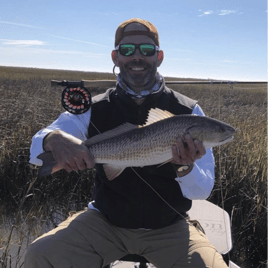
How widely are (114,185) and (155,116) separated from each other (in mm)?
885

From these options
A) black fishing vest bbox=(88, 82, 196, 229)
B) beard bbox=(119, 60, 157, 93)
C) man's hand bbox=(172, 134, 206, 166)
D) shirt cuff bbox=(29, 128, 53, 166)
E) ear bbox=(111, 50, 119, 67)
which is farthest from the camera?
ear bbox=(111, 50, 119, 67)

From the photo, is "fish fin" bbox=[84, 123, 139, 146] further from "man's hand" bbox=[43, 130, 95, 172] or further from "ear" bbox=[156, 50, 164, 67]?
"ear" bbox=[156, 50, 164, 67]

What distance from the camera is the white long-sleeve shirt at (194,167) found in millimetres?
2875

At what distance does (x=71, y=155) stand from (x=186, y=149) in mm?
1002

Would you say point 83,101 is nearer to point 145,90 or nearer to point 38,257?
point 145,90

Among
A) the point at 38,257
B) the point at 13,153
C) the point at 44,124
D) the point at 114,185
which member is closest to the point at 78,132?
the point at 114,185

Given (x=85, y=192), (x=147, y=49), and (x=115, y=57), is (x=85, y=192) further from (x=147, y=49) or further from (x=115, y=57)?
(x=147, y=49)

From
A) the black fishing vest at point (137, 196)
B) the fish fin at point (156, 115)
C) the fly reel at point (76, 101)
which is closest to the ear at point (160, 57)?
the black fishing vest at point (137, 196)

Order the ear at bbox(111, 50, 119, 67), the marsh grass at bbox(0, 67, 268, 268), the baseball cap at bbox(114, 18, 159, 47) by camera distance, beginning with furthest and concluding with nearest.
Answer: the marsh grass at bbox(0, 67, 268, 268)
the ear at bbox(111, 50, 119, 67)
the baseball cap at bbox(114, 18, 159, 47)

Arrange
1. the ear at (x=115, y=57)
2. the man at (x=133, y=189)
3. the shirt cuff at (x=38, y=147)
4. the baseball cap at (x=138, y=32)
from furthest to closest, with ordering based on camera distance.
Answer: the ear at (x=115, y=57) < the baseball cap at (x=138, y=32) < the shirt cuff at (x=38, y=147) < the man at (x=133, y=189)

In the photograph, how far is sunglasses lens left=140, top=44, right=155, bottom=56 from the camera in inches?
133

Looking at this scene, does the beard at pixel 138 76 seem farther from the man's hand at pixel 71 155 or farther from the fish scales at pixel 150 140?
the man's hand at pixel 71 155

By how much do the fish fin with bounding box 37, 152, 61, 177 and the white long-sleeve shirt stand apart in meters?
0.26

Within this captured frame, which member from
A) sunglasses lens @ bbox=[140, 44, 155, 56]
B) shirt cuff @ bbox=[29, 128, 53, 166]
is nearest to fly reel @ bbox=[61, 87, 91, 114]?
shirt cuff @ bbox=[29, 128, 53, 166]
